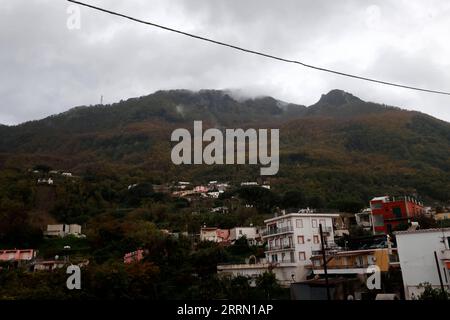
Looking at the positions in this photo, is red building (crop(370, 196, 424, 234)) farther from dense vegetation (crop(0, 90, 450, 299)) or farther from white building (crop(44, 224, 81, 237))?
white building (crop(44, 224, 81, 237))

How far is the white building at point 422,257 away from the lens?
21.8m

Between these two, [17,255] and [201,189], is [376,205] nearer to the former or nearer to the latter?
[17,255]

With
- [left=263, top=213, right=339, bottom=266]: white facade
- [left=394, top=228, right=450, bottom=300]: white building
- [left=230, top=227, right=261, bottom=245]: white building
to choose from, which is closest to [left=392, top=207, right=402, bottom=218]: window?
[left=263, top=213, right=339, bottom=266]: white facade

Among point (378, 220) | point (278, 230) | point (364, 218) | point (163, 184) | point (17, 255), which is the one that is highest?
point (163, 184)

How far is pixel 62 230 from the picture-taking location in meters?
54.2

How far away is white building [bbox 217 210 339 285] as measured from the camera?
33688mm

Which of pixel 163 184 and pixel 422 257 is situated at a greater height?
pixel 163 184

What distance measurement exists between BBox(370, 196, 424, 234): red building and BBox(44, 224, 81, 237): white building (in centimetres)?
3572

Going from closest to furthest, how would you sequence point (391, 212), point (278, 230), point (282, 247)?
point (282, 247)
point (278, 230)
point (391, 212)

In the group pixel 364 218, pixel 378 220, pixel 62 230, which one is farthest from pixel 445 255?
pixel 62 230

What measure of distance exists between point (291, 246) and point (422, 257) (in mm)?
13472

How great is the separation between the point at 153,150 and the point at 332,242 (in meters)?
86.6
